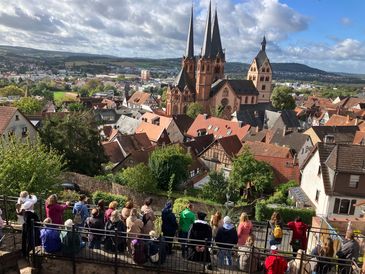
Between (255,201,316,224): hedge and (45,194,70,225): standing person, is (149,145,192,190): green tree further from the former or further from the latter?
(45,194,70,225): standing person

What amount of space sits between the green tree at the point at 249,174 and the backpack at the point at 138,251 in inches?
934

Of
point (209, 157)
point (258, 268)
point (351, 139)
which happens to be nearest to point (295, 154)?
point (209, 157)

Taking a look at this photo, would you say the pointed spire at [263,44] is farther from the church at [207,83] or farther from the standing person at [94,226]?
the standing person at [94,226]

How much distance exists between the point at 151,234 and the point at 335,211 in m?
21.7

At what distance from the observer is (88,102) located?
114m

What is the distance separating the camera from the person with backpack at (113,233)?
988 centimetres

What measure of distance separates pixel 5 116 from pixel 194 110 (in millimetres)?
46701

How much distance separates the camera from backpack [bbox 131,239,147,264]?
9531mm

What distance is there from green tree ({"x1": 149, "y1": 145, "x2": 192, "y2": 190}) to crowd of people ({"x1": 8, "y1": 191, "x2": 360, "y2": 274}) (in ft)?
73.3

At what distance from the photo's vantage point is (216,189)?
32.4 metres

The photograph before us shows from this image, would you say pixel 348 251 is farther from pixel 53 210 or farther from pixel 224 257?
pixel 53 210

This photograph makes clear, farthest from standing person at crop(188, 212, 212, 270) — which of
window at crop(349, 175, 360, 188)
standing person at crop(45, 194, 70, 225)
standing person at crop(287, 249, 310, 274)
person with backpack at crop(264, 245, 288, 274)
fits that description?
window at crop(349, 175, 360, 188)

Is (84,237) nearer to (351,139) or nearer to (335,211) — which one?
(335,211)

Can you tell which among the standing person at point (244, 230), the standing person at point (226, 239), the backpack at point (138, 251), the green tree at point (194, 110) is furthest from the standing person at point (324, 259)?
the green tree at point (194, 110)
